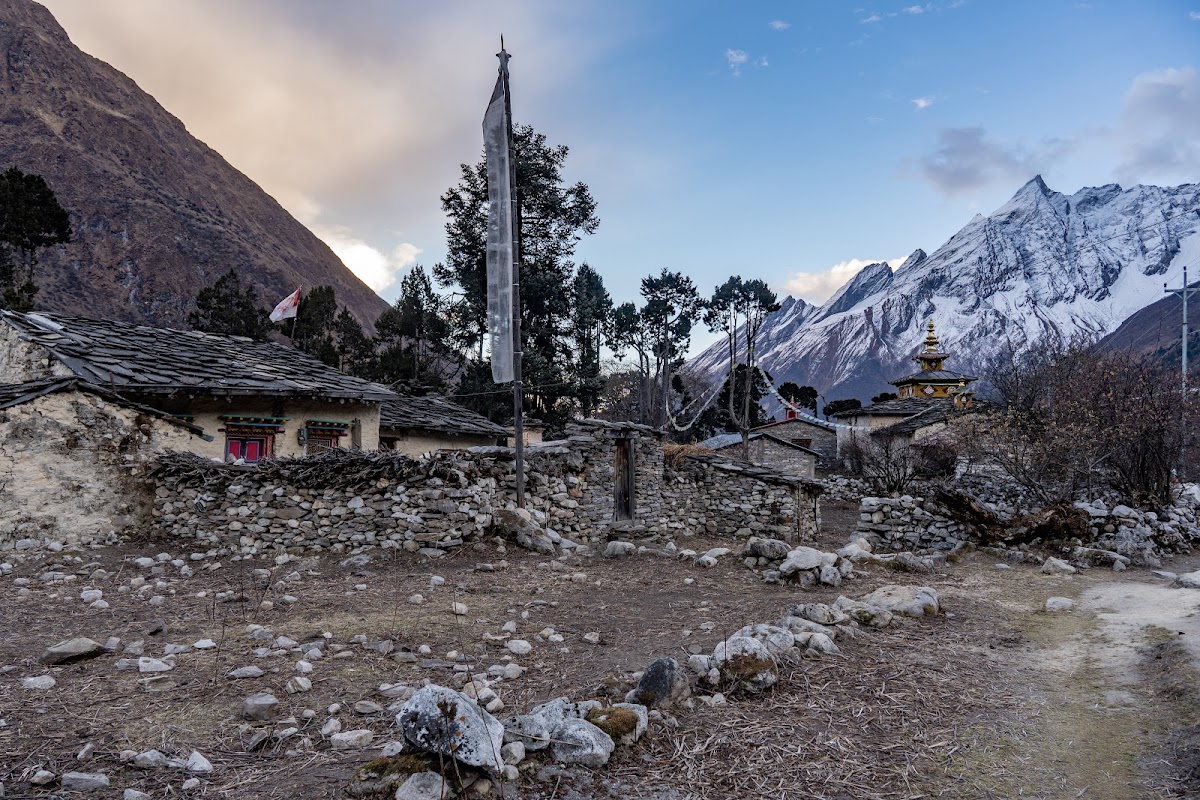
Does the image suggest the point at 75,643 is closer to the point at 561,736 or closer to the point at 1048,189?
the point at 561,736

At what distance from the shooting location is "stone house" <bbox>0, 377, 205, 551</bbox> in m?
8.23

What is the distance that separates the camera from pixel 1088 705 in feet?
12.7

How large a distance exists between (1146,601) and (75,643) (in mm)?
9899

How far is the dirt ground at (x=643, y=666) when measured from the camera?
292 cm

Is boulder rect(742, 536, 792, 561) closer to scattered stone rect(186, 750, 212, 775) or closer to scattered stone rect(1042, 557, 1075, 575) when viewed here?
scattered stone rect(1042, 557, 1075, 575)

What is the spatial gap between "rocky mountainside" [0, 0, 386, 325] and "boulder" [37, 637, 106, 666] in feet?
190

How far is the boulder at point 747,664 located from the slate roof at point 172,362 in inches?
413

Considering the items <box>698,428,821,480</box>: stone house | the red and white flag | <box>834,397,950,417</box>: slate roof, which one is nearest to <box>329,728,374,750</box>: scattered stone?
the red and white flag

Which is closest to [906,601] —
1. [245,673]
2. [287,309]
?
[245,673]

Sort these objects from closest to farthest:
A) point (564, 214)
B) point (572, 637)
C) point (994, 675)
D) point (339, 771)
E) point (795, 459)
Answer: point (339, 771) → point (994, 675) → point (572, 637) → point (564, 214) → point (795, 459)

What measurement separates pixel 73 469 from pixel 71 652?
5508 millimetres

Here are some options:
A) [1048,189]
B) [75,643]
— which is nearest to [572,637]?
[75,643]

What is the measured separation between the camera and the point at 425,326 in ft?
126

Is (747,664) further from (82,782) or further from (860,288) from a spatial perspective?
(860,288)
